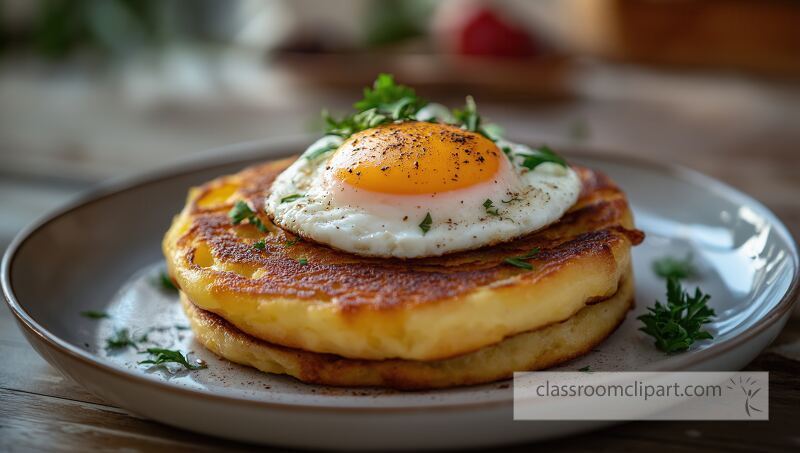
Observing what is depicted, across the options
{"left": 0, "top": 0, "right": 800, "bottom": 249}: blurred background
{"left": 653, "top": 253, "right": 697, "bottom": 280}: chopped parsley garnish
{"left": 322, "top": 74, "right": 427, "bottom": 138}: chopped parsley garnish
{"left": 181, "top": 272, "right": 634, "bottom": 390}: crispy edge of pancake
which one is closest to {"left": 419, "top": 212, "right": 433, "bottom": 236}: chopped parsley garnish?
{"left": 181, "top": 272, "right": 634, "bottom": 390}: crispy edge of pancake

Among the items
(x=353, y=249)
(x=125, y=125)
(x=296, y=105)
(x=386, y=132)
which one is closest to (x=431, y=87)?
(x=296, y=105)

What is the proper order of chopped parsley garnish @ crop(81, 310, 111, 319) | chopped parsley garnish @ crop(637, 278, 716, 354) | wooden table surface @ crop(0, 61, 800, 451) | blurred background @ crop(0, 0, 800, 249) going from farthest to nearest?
blurred background @ crop(0, 0, 800, 249), chopped parsley garnish @ crop(81, 310, 111, 319), chopped parsley garnish @ crop(637, 278, 716, 354), wooden table surface @ crop(0, 61, 800, 451)

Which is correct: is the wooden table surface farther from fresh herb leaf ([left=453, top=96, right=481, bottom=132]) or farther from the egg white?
fresh herb leaf ([left=453, top=96, right=481, bottom=132])

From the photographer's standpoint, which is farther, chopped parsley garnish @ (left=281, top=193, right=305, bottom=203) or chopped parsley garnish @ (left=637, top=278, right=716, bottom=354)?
chopped parsley garnish @ (left=281, top=193, right=305, bottom=203)

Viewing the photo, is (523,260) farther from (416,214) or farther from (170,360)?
(170,360)

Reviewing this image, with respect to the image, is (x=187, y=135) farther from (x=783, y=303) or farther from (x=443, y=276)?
(x=783, y=303)

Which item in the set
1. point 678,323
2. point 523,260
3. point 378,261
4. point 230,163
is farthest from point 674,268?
point 230,163
